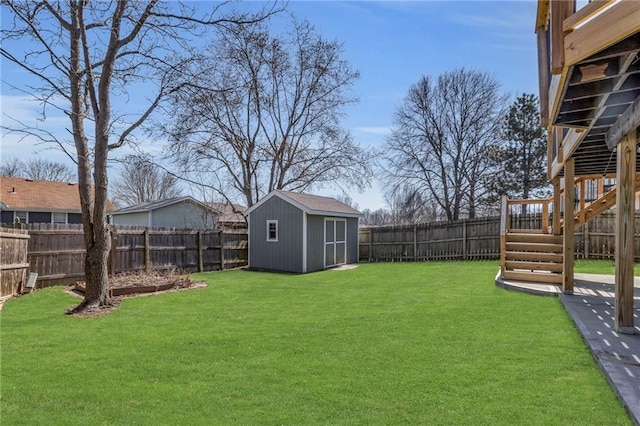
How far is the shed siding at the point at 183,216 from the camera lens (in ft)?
66.4

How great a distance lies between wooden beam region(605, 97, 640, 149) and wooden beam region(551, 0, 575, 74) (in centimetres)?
111

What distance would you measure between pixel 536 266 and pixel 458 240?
652cm

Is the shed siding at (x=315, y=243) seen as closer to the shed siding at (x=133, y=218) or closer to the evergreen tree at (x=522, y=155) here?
the shed siding at (x=133, y=218)

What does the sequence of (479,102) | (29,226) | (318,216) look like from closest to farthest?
(29,226)
(318,216)
(479,102)

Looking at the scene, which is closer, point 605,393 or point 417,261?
point 605,393

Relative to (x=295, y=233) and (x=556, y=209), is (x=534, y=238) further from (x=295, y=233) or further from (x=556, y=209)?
(x=295, y=233)

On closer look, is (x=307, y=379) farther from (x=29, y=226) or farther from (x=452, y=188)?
(x=452, y=188)

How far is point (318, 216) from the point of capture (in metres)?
13.3

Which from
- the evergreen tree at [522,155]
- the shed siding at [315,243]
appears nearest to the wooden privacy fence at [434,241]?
the shed siding at [315,243]

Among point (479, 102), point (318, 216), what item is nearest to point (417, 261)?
point (318, 216)

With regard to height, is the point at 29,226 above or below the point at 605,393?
above

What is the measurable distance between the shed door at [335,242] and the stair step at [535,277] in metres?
6.46

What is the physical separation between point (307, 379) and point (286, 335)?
1.47 metres

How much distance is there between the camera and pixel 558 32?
3465mm
